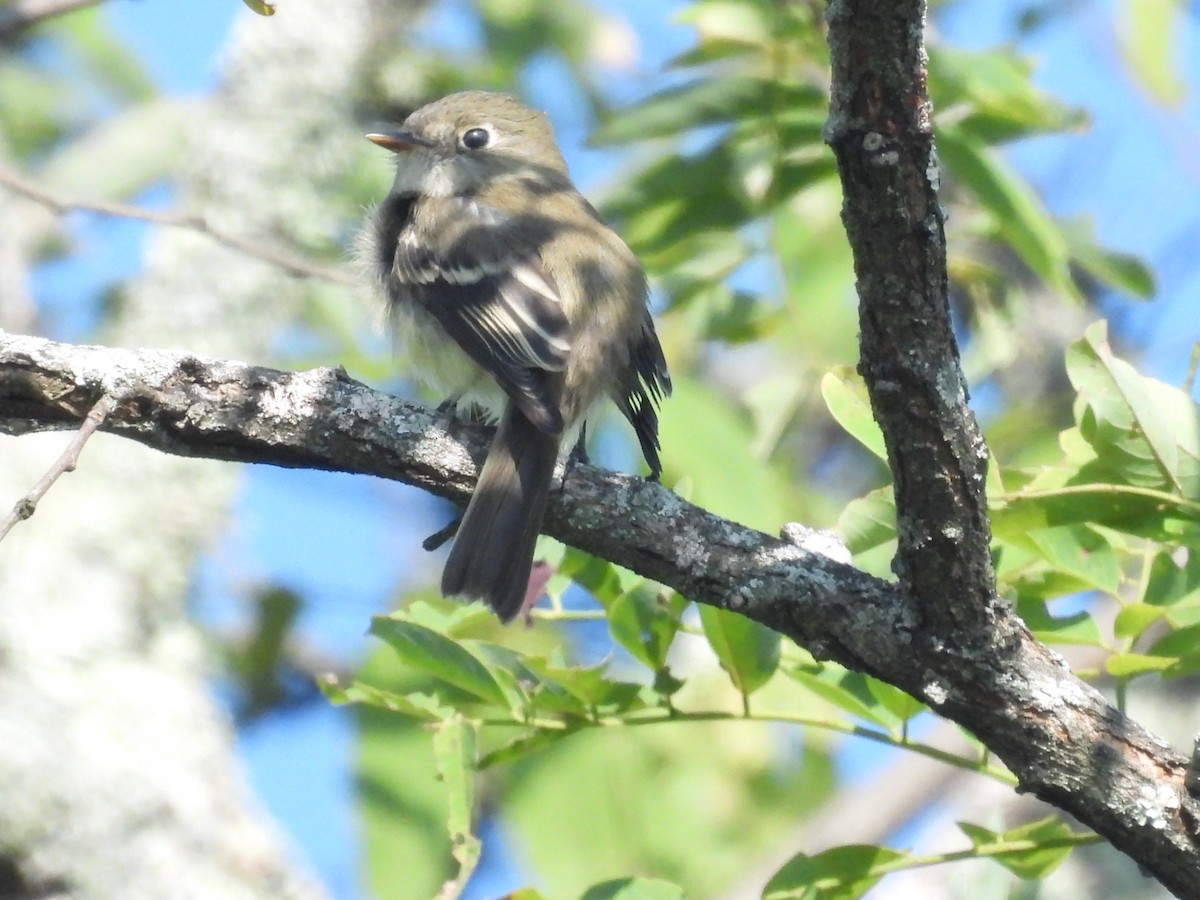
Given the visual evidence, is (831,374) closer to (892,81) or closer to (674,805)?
(892,81)

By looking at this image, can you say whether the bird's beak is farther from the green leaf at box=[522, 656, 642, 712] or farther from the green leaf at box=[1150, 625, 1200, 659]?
the green leaf at box=[1150, 625, 1200, 659]

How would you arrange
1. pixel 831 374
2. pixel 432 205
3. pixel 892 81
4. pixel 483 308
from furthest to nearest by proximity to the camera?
pixel 432 205 → pixel 483 308 → pixel 831 374 → pixel 892 81

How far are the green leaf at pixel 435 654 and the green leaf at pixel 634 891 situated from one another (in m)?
0.37

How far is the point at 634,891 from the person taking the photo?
2439 millimetres

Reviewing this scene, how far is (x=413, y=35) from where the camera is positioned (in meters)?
6.47

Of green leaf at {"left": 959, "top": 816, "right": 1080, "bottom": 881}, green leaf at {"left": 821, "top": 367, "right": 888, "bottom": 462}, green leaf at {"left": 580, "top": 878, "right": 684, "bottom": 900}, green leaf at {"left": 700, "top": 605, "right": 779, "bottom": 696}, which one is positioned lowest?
green leaf at {"left": 580, "top": 878, "right": 684, "bottom": 900}

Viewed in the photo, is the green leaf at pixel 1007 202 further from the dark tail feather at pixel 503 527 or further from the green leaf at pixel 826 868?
the green leaf at pixel 826 868

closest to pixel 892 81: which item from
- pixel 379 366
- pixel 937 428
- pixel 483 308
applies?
pixel 937 428

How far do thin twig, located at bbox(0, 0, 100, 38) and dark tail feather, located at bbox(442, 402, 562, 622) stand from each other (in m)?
2.38

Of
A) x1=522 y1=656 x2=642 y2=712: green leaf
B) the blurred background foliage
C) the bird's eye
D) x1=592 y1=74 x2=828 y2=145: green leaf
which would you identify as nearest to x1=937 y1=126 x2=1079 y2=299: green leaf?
the blurred background foliage

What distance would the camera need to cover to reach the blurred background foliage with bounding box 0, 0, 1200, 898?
2.49 meters

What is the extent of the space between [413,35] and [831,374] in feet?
14.6

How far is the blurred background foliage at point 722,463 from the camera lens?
2.49m

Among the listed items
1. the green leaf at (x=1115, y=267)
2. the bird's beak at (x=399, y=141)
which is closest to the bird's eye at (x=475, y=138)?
the bird's beak at (x=399, y=141)
